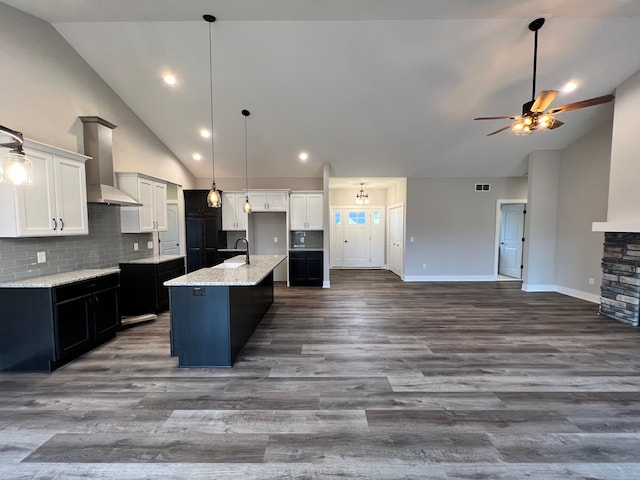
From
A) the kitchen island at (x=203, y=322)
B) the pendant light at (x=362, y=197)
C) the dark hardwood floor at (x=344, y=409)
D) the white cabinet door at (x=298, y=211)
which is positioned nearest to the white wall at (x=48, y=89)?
the kitchen island at (x=203, y=322)

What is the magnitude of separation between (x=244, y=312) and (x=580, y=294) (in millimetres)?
6537

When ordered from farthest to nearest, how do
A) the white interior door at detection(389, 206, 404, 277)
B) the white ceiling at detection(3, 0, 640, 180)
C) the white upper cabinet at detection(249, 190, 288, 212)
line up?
1. the white interior door at detection(389, 206, 404, 277)
2. the white upper cabinet at detection(249, 190, 288, 212)
3. the white ceiling at detection(3, 0, 640, 180)

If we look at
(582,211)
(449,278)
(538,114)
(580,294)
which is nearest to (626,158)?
(582,211)

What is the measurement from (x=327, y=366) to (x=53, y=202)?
3553 mm

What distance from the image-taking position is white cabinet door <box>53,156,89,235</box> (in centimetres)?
319

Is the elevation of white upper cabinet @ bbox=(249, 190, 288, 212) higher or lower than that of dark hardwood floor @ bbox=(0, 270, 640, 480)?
higher

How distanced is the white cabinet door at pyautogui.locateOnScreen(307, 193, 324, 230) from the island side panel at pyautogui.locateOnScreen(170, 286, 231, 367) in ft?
14.2

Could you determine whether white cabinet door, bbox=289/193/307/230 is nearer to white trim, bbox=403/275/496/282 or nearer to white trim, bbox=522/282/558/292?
white trim, bbox=403/275/496/282

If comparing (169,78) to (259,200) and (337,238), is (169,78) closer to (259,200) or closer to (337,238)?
(259,200)

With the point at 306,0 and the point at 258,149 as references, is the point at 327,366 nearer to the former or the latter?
the point at 306,0

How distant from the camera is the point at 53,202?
123 inches

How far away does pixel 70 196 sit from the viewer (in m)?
3.33

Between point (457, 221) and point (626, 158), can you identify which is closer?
point (626, 158)

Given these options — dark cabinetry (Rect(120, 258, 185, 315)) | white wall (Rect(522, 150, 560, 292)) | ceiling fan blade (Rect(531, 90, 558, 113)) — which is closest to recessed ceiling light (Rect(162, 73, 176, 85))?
dark cabinetry (Rect(120, 258, 185, 315))
